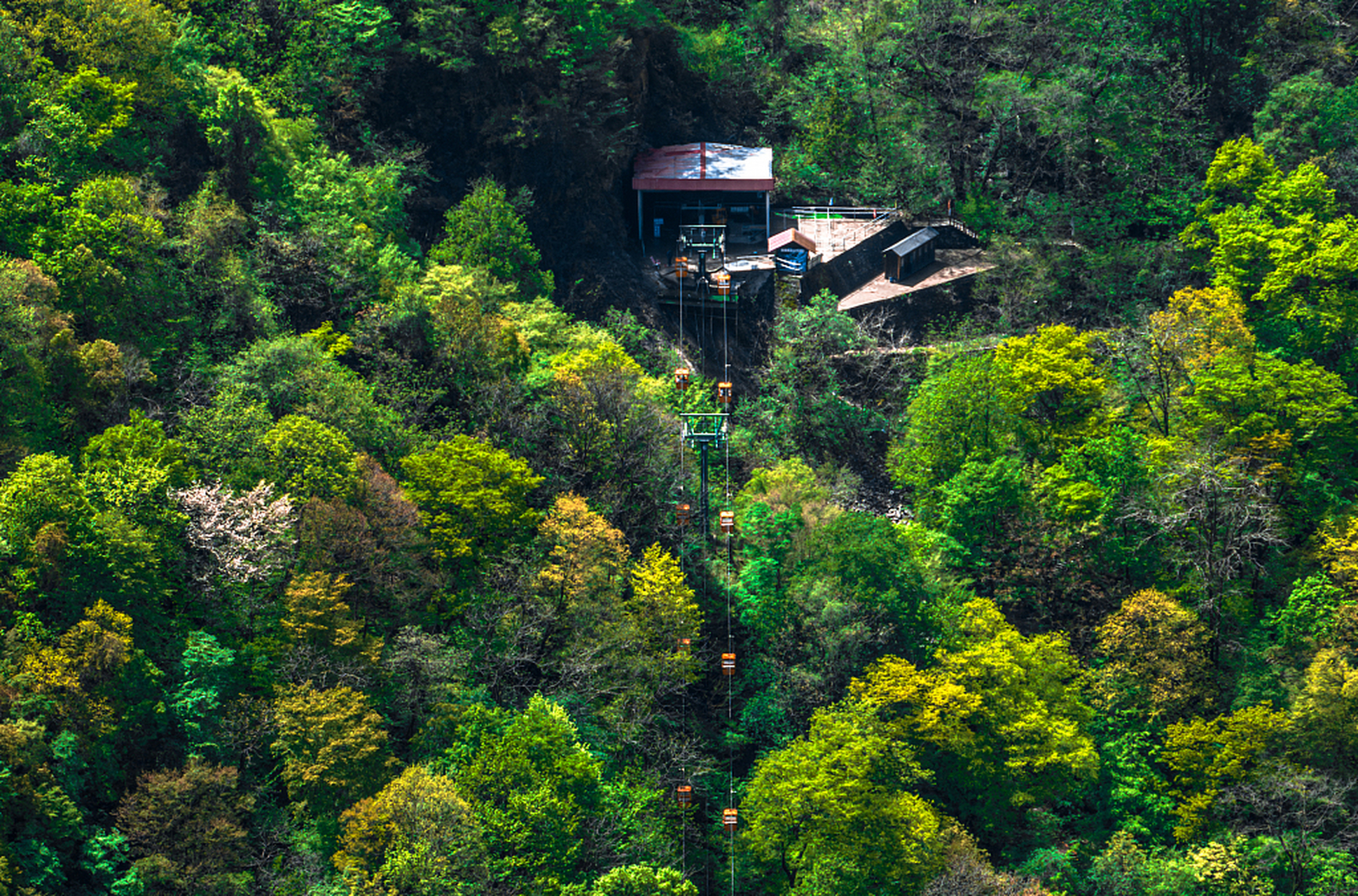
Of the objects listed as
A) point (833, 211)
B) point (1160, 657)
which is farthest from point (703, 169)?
point (1160, 657)

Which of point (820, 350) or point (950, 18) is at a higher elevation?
point (950, 18)

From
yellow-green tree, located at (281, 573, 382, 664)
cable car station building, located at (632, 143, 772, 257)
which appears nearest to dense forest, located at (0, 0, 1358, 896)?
yellow-green tree, located at (281, 573, 382, 664)

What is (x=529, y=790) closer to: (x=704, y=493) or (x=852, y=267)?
(x=704, y=493)

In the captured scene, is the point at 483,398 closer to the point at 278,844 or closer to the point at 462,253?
the point at 462,253

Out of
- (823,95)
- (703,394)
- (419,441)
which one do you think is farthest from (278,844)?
(823,95)

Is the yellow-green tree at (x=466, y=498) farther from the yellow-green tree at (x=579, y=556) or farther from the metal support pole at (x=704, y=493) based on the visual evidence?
the metal support pole at (x=704, y=493)

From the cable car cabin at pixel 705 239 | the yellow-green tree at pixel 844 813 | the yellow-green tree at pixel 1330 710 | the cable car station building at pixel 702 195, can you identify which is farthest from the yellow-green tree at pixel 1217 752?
the cable car station building at pixel 702 195
